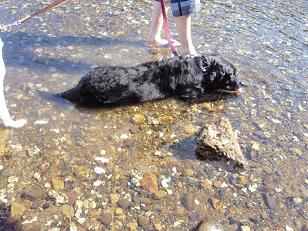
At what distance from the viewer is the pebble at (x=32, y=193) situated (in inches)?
116

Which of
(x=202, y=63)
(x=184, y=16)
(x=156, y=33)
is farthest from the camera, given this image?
(x=156, y=33)

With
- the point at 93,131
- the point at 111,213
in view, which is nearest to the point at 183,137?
the point at 93,131

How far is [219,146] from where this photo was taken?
340 centimetres

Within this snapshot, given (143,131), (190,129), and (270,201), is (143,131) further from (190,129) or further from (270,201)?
(270,201)

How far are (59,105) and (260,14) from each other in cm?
424

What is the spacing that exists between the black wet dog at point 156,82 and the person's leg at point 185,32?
605 millimetres

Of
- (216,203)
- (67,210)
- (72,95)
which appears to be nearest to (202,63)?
(72,95)

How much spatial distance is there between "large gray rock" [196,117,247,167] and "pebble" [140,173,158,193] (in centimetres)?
54

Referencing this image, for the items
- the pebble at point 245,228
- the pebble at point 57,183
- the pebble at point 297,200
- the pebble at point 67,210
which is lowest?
the pebble at point 297,200

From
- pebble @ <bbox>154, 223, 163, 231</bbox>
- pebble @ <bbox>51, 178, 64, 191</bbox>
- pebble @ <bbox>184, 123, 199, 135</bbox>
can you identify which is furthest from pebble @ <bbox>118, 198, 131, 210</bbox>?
pebble @ <bbox>184, 123, 199, 135</bbox>

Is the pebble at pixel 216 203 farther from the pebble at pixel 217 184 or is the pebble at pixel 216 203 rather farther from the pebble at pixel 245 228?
the pebble at pixel 245 228

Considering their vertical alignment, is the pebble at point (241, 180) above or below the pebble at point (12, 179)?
below

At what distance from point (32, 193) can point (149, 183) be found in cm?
97

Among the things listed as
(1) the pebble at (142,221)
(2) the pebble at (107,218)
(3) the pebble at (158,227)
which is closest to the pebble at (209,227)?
(3) the pebble at (158,227)
